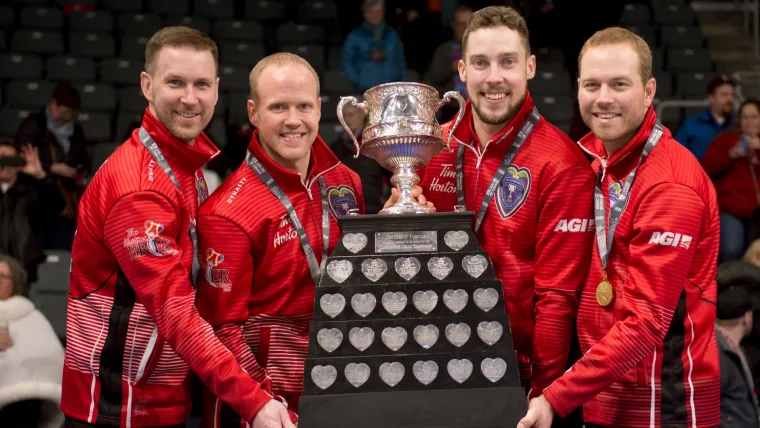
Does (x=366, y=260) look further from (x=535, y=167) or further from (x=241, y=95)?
(x=241, y=95)

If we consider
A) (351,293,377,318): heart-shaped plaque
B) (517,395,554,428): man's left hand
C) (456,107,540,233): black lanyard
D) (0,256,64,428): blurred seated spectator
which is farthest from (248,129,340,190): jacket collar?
(0,256,64,428): blurred seated spectator

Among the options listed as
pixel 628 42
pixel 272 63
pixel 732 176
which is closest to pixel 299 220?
pixel 272 63

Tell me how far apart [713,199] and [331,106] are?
6.40 m

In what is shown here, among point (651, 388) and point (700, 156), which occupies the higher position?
point (700, 156)

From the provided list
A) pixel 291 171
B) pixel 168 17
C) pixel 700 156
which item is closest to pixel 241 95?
pixel 168 17

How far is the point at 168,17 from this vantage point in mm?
10609

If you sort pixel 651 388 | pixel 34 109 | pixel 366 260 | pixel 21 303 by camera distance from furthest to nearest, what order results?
pixel 34 109 → pixel 21 303 → pixel 651 388 → pixel 366 260

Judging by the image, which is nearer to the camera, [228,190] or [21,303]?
[228,190]

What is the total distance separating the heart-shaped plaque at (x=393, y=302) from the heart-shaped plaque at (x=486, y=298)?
0.71 ft

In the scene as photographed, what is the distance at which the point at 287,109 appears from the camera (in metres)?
3.46

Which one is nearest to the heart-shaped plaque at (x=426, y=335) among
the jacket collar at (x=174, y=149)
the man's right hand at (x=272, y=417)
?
the man's right hand at (x=272, y=417)

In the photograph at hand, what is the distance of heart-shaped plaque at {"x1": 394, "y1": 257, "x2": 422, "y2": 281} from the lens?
2.98m

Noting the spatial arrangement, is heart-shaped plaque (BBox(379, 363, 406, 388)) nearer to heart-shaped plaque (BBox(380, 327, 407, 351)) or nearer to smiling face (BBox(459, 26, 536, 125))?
heart-shaped plaque (BBox(380, 327, 407, 351))

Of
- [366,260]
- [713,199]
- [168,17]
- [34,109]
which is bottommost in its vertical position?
[366,260]
